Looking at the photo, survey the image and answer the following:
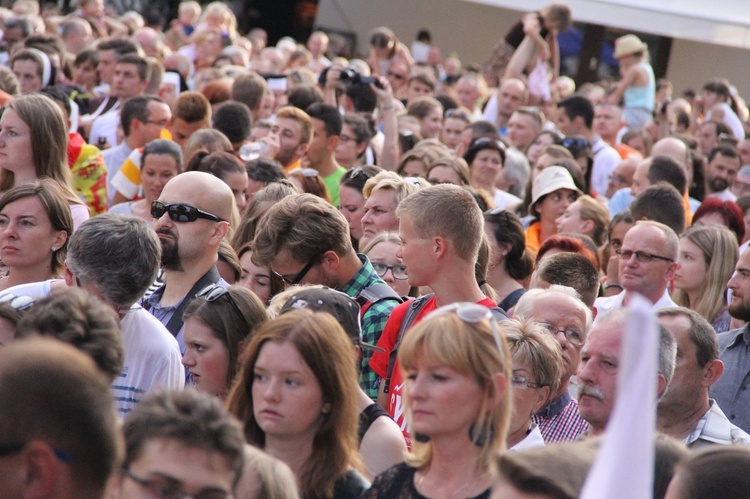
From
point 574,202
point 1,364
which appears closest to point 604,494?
point 1,364

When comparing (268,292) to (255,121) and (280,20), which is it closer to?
(255,121)

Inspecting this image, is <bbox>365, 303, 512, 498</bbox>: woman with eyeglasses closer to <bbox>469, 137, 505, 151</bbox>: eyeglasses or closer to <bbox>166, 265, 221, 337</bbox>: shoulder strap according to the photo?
<bbox>166, 265, 221, 337</bbox>: shoulder strap

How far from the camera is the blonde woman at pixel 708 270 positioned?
6.41 metres

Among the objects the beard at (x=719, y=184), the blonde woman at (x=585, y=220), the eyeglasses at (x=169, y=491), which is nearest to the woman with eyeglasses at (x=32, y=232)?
the eyeglasses at (x=169, y=491)

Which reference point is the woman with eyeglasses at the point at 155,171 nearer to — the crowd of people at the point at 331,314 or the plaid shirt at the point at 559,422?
the crowd of people at the point at 331,314

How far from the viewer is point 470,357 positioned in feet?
10.0

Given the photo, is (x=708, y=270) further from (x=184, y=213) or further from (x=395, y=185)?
(x=184, y=213)

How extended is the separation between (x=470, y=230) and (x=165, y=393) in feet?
7.28

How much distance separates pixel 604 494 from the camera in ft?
5.75

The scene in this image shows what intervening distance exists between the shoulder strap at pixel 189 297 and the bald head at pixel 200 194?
0.95 feet

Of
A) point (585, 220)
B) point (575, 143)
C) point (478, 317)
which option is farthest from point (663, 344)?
point (575, 143)

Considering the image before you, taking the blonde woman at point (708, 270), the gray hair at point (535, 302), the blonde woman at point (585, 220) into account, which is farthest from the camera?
the blonde woman at point (585, 220)

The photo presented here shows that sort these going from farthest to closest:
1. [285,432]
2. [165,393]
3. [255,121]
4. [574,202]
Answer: [255,121] → [574,202] → [285,432] → [165,393]

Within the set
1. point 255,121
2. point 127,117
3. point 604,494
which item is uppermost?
point 604,494
